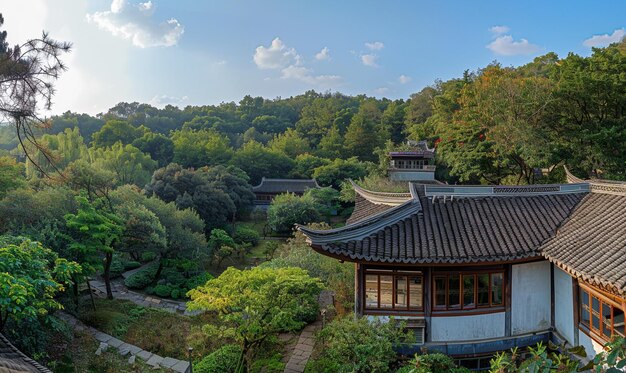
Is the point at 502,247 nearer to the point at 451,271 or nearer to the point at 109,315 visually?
the point at 451,271

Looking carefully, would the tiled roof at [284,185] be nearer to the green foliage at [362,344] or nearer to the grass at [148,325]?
the grass at [148,325]

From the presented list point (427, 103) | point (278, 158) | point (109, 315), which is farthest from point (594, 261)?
point (427, 103)

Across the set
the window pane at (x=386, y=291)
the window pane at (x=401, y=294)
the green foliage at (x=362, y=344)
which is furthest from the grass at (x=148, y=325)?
the window pane at (x=401, y=294)

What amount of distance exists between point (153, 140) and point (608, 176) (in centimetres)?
4604

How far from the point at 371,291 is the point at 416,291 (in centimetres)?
106

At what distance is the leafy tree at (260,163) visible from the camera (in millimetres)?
47281

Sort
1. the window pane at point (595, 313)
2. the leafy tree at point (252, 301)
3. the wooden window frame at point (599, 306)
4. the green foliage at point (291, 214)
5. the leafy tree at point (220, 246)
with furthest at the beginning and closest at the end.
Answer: the green foliage at point (291, 214), the leafy tree at point (220, 246), the leafy tree at point (252, 301), the window pane at point (595, 313), the wooden window frame at point (599, 306)

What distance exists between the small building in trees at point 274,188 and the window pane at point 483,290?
33947 mm

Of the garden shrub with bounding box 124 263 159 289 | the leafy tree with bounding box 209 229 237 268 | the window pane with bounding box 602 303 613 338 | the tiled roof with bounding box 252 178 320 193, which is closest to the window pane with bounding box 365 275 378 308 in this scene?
the window pane with bounding box 602 303 613 338

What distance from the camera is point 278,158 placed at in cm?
4919

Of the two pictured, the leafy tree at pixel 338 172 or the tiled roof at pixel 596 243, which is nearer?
the tiled roof at pixel 596 243

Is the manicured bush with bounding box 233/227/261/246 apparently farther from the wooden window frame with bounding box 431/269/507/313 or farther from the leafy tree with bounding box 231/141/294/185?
the wooden window frame with bounding box 431/269/507/313

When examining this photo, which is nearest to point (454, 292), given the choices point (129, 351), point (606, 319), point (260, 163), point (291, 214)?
point (606, 319)

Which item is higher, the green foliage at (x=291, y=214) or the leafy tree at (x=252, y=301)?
the leafy tree at (x=252, y=301)
